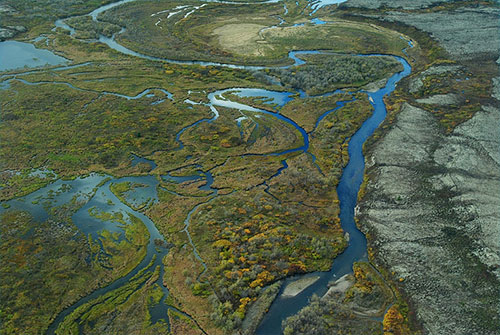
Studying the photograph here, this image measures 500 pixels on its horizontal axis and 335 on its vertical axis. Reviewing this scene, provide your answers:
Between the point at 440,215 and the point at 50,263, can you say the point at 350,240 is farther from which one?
the point at 50,263

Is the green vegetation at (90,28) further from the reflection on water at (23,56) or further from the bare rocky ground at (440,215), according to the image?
the bare rocky ground at (440,215)

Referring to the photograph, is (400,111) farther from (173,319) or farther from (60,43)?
(60,43)

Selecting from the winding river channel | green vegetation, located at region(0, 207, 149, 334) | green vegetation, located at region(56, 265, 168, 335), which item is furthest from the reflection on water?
green vegetation, located at region(56, 265, 168, 335)

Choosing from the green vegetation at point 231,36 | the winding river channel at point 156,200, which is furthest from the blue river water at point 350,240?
the green vegetation at point 231,36

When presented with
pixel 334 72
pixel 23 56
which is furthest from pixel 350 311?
pixel 23 56

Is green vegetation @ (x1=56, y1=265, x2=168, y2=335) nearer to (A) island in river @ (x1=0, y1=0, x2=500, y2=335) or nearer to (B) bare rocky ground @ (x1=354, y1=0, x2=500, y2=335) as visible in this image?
(A) island in river @ (x1=0, y1=0, x2=500, y2=335)
